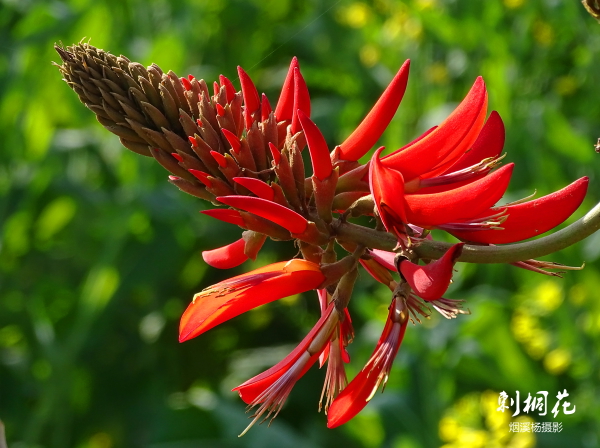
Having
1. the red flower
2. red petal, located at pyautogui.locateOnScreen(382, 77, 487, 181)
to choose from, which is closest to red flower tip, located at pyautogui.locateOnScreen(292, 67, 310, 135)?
red petal, located at pyautogui.locateOnScreen(382, 77, 487, 181)

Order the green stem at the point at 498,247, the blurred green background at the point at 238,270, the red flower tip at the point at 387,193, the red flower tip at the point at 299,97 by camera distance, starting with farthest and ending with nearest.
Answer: the blurred green background at the point at 238,270
the red flower tip at the point at 299,97
the red flower tip at the point at 387,193
the green stem at the point at 498,247

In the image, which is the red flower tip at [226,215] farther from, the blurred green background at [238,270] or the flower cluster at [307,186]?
the blurred green background at [238,270]

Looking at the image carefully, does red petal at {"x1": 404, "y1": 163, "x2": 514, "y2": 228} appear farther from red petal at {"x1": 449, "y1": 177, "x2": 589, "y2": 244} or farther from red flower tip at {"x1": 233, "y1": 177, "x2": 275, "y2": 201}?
red flower tip at {"x1": 233, "y1": 177, "x2": 275, "y2": 201}

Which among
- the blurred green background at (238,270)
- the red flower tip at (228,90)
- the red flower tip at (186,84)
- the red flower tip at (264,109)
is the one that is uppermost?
the red flower tip at (186,84)

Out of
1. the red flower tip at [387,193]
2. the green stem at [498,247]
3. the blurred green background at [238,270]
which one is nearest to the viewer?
the green stem at [498,247]

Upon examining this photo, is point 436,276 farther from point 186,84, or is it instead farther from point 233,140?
point 186,84

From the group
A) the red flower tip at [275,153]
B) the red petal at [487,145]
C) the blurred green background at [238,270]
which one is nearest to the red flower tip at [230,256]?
the red flower tip at [275,153]

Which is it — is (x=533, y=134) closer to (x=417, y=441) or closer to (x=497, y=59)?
(x=497, y=59)

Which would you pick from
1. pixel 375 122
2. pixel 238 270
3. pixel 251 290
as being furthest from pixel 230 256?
pixel 238 270
